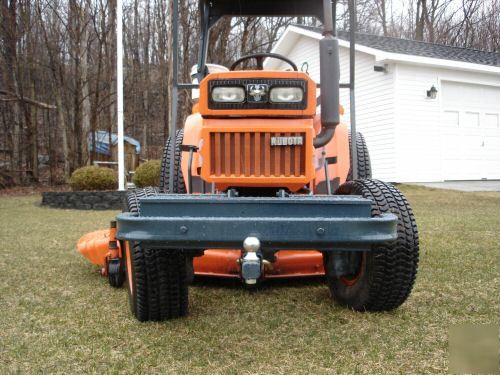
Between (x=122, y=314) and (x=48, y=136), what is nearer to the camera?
(x=122, y=314)

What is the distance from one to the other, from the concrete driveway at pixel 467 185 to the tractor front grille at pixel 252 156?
33.0ft

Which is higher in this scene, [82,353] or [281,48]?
[281,48]

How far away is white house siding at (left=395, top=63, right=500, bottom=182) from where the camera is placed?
535 inches

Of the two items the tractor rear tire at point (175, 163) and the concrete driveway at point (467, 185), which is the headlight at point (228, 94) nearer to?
the tractor rear tire at point (175, 163)

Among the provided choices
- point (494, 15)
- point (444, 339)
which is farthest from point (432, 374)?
point (494, 15)

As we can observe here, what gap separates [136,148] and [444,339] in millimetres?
20001

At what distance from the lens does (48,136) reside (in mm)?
20562

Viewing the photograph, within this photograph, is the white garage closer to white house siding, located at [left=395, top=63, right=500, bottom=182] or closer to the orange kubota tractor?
white house siding, located at [left=395, top=63, right=500, bottom=182]

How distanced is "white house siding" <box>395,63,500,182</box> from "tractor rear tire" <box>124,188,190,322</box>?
11165 millimetres

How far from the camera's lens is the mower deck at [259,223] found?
8.57 feet

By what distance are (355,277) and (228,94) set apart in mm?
1367

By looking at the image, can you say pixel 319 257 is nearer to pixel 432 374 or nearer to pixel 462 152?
pixel 432 374

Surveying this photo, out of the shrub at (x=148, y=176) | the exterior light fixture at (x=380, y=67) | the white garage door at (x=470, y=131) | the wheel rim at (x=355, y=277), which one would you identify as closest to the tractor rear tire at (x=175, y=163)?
the wheel rim at (x=355, y=277)

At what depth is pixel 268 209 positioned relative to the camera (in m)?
2.69
